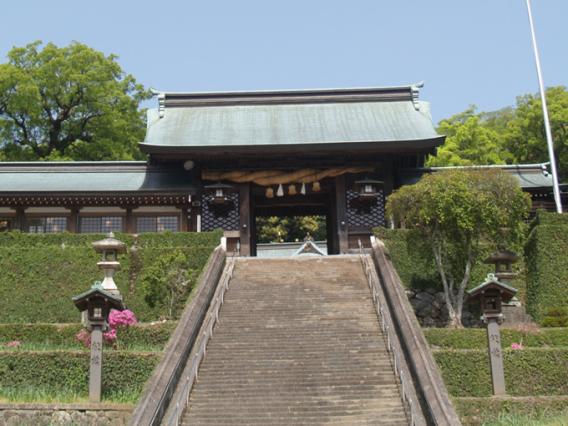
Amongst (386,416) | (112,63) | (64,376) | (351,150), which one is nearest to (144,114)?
(112,63)

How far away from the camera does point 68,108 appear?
41.5 metres

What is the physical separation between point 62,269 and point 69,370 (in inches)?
328

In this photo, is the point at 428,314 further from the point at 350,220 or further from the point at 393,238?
the point at 350,220

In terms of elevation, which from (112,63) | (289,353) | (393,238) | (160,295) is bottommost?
(289,353)

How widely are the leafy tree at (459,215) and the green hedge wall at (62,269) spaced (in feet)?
24.3

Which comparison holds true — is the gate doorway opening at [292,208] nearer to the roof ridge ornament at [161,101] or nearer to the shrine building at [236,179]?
the shrine building at [236,179]

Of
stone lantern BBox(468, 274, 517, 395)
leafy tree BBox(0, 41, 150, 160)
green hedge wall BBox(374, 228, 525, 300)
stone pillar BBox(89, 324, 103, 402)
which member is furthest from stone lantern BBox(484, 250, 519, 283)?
leafy tree BBox(0, 41, 150, 160)

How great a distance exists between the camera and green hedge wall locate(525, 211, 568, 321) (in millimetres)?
21953

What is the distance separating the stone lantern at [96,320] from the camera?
14961mm

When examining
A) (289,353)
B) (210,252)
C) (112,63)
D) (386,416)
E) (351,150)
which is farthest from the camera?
(112,63)

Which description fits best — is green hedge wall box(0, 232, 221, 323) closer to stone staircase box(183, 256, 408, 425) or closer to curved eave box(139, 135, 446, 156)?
stone staircase box(183, 256, 408, 425)

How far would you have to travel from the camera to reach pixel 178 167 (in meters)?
31.4

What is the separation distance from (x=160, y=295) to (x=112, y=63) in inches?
956

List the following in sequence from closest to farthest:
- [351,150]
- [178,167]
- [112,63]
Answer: [351,150]
[178,167]
[112,63]
